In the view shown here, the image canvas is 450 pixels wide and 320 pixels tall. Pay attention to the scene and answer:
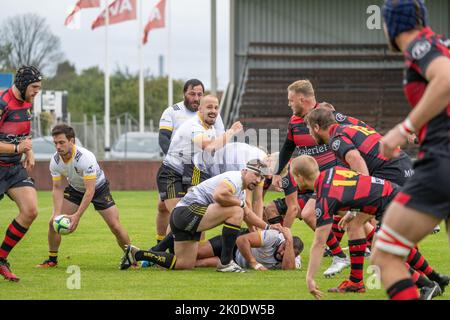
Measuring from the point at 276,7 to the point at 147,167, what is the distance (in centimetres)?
1054

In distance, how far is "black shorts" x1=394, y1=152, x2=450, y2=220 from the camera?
18.8ft

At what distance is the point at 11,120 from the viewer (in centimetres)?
993

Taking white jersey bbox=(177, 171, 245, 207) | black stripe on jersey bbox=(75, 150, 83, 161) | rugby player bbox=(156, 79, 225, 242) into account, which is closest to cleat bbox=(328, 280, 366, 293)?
white jersey bbox=(177, 171, 245, 207)

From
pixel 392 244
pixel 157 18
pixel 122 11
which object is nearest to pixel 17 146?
pixel 392 244

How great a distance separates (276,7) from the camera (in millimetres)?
36906

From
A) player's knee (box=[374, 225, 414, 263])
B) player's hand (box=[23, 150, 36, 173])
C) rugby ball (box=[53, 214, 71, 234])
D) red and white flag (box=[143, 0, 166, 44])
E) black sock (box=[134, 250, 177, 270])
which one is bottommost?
black sock (box=[134, 250, 177, 270])

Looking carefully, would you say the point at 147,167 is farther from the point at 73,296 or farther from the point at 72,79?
the point at 72,79

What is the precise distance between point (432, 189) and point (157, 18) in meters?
34.9

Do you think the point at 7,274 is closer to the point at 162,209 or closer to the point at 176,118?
the point at 162,209

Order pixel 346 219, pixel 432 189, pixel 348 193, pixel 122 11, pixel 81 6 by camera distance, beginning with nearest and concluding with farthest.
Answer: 1. pixel 432 189
2. pixel 348 193
3. pixel 346 219
4. pixel 81 6
5. pixel 122 11

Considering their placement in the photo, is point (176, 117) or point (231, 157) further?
point (176, 117)

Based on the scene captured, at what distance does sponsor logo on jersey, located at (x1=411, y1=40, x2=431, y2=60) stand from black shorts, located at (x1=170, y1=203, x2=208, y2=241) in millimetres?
4976

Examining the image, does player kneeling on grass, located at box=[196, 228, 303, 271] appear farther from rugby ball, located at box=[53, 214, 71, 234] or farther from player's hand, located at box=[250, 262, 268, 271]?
rugby ball, located at box=[53, 214, 71, 234]
